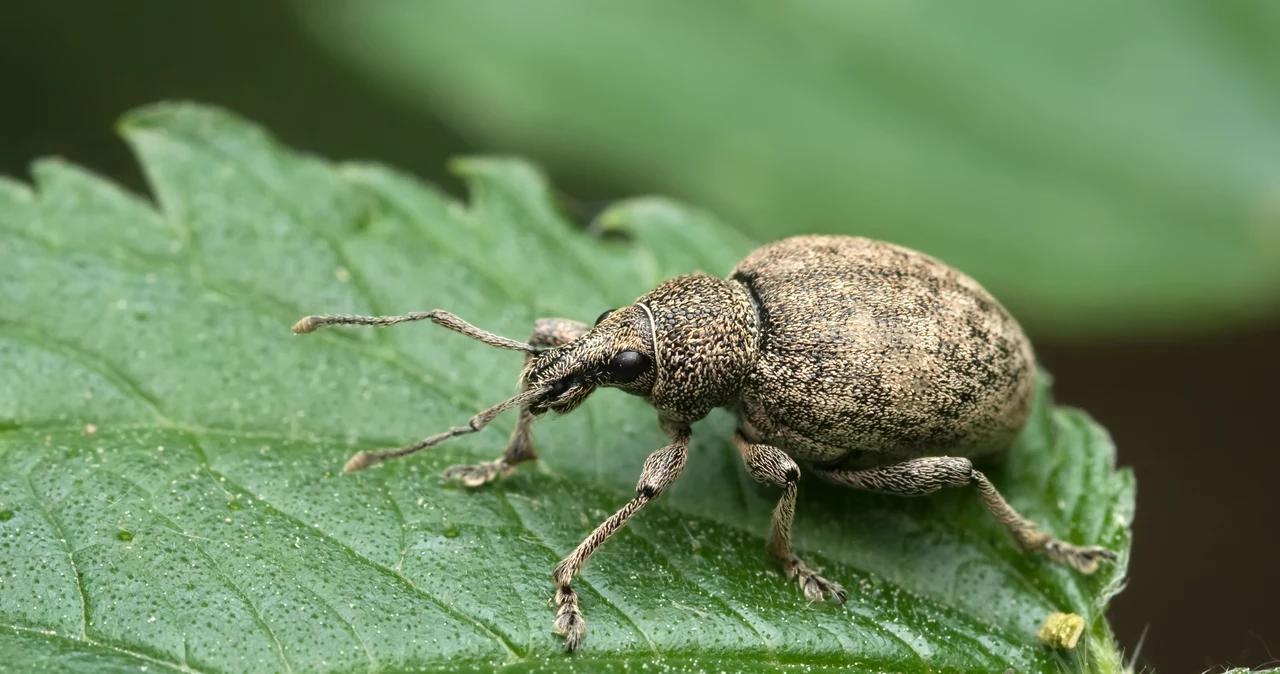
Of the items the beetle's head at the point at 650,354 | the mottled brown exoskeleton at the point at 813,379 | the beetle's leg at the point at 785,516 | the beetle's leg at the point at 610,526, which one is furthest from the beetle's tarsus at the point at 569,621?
the beetle's leg at the point at 785,516

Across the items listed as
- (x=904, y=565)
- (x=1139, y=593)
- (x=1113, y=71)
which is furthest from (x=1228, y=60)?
(x=904, y=565)

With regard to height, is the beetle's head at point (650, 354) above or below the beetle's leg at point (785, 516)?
above

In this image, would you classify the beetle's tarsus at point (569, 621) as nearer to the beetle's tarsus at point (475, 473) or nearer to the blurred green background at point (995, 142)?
the beetle's tarsus at point (475, 473)

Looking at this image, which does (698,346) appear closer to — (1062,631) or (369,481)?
(369,481)

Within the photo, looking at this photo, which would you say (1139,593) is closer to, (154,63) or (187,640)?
(187,640)

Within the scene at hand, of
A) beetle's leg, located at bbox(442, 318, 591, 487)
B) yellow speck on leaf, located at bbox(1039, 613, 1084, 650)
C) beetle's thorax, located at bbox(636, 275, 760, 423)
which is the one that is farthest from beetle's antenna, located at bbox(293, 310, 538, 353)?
yellow speck on leaf, located at bbox(1039, 613, 1084, 650)

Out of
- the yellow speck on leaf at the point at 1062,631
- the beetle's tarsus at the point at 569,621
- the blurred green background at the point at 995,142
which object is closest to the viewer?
the beetle's tarsus at the point at 569,621

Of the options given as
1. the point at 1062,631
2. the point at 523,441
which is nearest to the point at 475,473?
the point at 523,441
